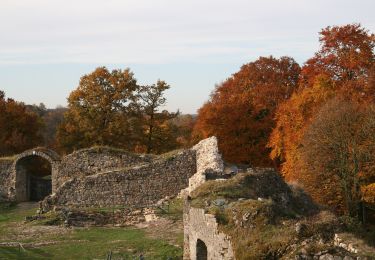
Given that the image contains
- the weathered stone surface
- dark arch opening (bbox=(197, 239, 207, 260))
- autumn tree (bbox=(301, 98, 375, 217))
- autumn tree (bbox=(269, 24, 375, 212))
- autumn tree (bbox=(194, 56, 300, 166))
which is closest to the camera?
dark arch opening (bbox=(197, 239, 207, 260))

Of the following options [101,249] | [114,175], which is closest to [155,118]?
[114,175]

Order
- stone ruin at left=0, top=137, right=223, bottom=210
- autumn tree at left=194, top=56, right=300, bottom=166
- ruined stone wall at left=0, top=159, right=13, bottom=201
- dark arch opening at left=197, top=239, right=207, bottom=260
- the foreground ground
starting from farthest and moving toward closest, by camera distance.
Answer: autumn tree at left=194, top=56, right=300, bottom=166, ruined stone wall at left=0, top=159, right=13, bottom=201, stone ruin at left=0, top=137, right=223, bottom=210, the foreground ground, dark arch opening at left=197, top=239, right=207, bottom=260

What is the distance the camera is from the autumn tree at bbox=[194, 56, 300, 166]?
37438 millimetres

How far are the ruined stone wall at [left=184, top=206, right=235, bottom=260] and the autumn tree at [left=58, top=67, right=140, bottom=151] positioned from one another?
25048 mm

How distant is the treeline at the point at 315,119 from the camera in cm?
2483

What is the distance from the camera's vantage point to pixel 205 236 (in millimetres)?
13938

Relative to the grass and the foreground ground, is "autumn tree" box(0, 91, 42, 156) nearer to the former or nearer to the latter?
the foreground ground

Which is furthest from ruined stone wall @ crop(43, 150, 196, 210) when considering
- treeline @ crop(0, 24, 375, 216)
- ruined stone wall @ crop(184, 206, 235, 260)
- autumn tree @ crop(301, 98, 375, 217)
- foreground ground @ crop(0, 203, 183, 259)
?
ruined stone wall @ crop(184, 206, 235, 260)

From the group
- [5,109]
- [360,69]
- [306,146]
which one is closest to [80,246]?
[306,146]

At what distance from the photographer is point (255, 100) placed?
1539 inches

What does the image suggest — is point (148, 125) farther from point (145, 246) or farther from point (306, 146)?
point (145, 246)

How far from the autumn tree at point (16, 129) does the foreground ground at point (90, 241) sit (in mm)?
19303

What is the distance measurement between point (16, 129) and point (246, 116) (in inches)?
778

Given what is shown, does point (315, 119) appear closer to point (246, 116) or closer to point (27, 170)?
point (246, 116)
